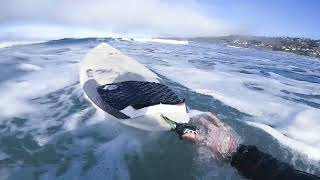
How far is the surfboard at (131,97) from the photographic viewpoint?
8.30 meters

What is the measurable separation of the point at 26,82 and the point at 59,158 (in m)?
7.31

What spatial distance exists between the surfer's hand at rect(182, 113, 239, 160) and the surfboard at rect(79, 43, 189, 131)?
1.86 ft

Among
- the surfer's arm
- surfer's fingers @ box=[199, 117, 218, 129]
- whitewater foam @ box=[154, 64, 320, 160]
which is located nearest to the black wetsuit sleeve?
the surfer's arm

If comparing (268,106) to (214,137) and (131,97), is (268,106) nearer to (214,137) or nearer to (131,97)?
(131,97)

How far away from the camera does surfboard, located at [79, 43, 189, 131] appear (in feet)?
27.2

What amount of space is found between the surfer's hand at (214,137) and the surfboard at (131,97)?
57cm

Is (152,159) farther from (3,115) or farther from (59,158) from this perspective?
(3,115)

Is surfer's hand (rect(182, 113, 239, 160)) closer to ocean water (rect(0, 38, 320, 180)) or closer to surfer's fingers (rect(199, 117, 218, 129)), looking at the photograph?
surfer's fingers (rect(199, 117, 218, 129))

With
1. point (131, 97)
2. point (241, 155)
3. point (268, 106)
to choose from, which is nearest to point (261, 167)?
point (241, 155)

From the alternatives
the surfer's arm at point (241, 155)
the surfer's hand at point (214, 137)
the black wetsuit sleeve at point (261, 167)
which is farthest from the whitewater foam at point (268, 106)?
the black wetsuit sleeve at point (261, 167)

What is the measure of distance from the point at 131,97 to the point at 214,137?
2850 mm

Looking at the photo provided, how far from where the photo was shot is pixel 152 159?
275 inches

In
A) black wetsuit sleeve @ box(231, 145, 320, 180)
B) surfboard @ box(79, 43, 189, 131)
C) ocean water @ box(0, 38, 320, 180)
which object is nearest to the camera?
black wetsuit sleeve @ box(231, 145, 320, 180)

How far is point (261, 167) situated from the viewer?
19.0 ft
